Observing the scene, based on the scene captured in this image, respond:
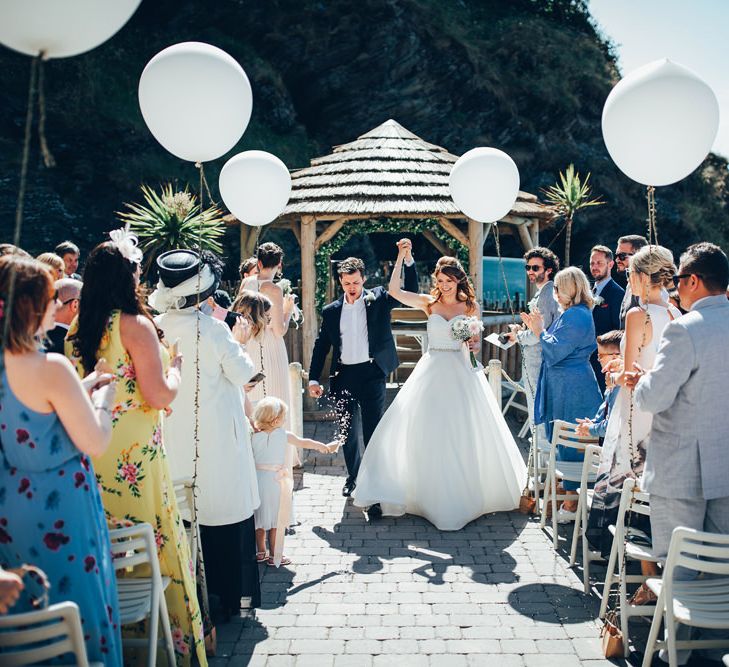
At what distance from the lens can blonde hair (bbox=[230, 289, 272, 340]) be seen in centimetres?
583

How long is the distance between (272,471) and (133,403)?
6.64ft

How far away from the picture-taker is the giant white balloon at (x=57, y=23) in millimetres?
2719

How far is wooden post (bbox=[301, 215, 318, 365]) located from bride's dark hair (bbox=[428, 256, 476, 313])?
14.6 feet

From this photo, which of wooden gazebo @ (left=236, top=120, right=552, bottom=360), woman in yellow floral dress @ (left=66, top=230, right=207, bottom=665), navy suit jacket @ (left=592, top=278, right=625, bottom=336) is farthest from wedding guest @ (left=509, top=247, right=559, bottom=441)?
woman in yellow floral dress @ (left=66, top=230, right=207, bottom=665)

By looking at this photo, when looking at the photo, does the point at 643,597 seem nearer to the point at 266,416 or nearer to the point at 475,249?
the point at 266,416

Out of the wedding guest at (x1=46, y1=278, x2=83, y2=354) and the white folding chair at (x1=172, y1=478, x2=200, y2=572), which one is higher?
the wedding guest at (x1=46, y1=278, x2=83, y2=354)

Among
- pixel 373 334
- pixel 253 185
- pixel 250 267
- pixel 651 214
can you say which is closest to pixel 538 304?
pixel 373 334

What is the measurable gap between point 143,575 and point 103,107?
69.1 ft

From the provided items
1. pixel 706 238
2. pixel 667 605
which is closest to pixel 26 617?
pixel 667 605

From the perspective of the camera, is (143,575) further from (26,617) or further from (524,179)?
(524,179)

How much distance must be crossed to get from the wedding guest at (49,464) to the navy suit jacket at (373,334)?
3890 millimetres

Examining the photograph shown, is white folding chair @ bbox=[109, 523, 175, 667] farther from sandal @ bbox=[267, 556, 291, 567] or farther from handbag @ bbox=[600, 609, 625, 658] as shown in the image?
handbag @ bbox=[600, 609, 625, 658]

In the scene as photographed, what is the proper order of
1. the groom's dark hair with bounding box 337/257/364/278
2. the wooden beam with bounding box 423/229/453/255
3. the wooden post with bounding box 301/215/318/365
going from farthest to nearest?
the wooden beam with bounding box 423/229/453/255 < the wooden post with bounding box 301/215/318/365 < the groom's dark hair with bounding box 337/257/364/278

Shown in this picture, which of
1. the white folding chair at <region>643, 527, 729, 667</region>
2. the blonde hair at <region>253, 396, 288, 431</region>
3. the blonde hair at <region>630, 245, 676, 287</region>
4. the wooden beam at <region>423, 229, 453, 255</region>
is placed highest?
the wooden beam at <region>423, 229, 453, 255</region>
